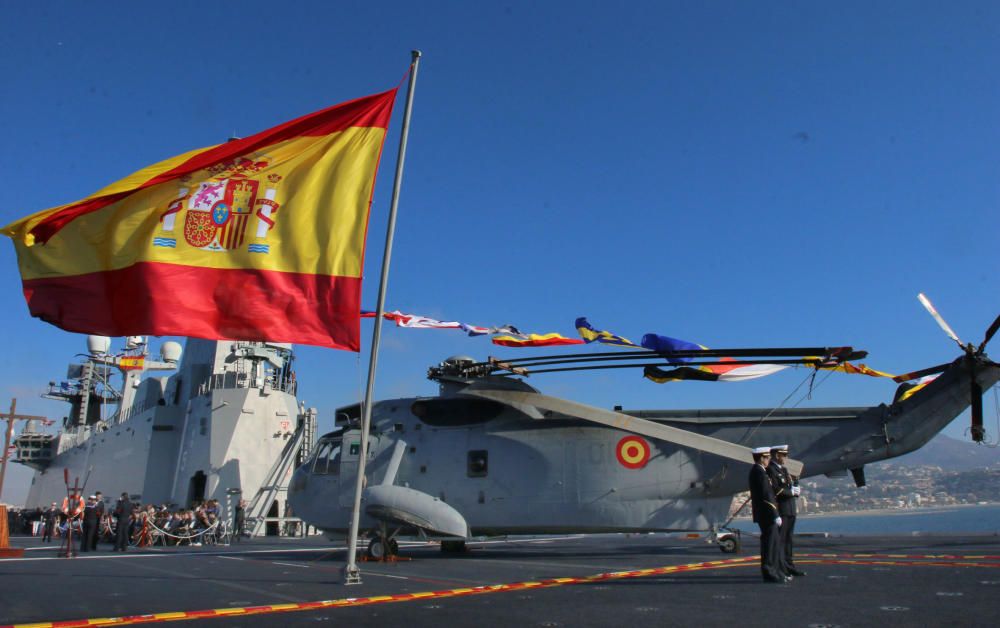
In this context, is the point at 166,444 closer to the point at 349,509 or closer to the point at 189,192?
the point at 349,509

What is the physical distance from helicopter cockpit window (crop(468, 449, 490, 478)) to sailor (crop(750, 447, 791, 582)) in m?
6.91

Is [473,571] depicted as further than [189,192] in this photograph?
Yes

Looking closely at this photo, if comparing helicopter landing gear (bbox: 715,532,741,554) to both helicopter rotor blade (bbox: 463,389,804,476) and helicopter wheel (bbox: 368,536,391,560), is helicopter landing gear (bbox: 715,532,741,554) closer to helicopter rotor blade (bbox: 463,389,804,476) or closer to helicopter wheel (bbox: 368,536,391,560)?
helicopter rotor blade (bbox: 463,389,804,476)

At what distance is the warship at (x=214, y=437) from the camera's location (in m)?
28.4

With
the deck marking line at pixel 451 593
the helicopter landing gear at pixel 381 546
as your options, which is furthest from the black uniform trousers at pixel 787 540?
the helicopter landing gear at pixel 381 546

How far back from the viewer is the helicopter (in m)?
14.1

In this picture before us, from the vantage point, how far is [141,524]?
76.2 feet

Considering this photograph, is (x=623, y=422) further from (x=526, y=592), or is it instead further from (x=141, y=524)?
(x=141, y=524)

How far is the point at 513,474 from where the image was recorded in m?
15.0

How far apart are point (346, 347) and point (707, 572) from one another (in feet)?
21.6

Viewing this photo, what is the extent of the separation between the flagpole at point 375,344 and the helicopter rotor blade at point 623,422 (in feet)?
17.6

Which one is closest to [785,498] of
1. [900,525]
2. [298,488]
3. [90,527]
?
[298,488]

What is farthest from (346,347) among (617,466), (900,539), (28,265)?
(900,539)

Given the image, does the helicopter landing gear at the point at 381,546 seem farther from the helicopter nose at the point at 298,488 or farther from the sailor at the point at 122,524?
the sailor at the point at 122,524
